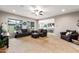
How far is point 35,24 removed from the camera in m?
3.85

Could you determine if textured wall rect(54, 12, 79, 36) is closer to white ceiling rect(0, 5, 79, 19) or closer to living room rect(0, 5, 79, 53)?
living room rect(0, 5, 79, 53)

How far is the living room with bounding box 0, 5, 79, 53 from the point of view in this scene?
137 inches

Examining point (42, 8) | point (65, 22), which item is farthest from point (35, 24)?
point (65, 22)

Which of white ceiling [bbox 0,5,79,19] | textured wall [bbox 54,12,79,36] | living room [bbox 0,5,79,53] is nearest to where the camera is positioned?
white ceiling [bbox 0,5,79,19]

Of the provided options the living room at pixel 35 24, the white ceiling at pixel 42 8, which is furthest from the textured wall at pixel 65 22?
the white ceiling at pixel 42 8

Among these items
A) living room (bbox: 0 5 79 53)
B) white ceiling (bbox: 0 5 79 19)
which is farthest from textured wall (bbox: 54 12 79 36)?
white ceiling (bbox: 0 5 79 19)

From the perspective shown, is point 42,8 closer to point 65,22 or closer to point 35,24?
point 35,24

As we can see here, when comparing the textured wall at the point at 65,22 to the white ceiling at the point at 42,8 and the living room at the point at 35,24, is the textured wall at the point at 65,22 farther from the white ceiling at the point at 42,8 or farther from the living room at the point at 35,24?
the white ceiling at the point at 42,8

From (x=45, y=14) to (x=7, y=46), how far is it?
2.19m

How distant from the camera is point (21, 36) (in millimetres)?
3979

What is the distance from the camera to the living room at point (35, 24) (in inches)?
137
